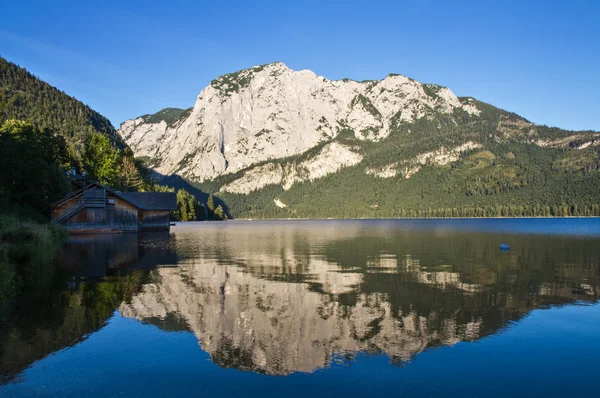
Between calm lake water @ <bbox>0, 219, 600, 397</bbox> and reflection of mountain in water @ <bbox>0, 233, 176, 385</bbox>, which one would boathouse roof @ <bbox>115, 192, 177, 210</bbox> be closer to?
reflection of mountain in water @ <bbox>0, 233, 176, 385</bbox>

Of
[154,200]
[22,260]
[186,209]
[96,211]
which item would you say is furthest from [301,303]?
[186,209]

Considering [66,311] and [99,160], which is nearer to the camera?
[66,311]

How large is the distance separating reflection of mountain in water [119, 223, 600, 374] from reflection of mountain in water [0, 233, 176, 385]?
3.80 feet

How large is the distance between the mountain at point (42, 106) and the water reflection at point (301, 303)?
350 feet

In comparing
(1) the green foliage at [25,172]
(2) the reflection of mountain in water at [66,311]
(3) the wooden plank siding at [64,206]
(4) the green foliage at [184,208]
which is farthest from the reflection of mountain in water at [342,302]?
(4) the green foliage at [184,208]

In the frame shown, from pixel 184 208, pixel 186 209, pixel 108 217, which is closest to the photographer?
pixel 108 217

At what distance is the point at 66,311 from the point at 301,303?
8.97 metres

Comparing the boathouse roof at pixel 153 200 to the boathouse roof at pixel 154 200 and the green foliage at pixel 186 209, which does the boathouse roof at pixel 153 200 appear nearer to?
the boathouse roof at pixel 154 200

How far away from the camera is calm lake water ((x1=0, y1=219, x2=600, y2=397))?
9406 millimetres

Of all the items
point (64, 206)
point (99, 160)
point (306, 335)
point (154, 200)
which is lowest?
point (306, 335)

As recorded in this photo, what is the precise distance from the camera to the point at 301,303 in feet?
56.3

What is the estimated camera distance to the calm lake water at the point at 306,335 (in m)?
9.41

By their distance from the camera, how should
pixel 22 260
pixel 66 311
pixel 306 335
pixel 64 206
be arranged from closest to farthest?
1. pixel 306 335
2. pixel 66 311
3. pixel 22 260
4. pixel 64 206

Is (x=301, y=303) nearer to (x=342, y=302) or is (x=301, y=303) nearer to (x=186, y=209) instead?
(x=342, y=302)
